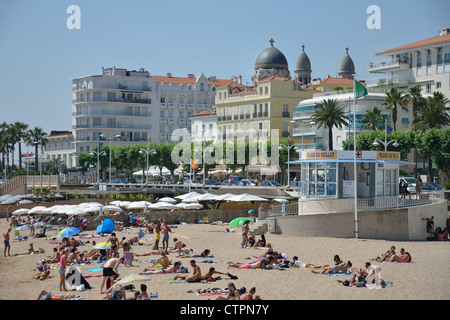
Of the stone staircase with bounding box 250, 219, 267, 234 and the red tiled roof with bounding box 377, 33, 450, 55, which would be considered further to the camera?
the red tiled roof with bounding box 377, 33, 450, 55

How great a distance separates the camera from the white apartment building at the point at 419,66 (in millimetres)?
68188

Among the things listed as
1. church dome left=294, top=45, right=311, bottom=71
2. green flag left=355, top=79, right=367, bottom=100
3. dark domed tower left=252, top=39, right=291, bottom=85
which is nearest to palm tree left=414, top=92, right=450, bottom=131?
green flag left=355, top=79, right=367, bottom=100

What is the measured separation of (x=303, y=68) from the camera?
123188mm

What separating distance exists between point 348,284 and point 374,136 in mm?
40189

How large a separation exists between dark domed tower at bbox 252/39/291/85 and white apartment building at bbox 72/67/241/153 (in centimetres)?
998

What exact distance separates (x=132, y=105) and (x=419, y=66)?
49.8 m

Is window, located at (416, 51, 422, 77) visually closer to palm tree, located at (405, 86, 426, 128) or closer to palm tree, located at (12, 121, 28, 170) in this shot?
palm tree, located at (405, 86, 426, 128)

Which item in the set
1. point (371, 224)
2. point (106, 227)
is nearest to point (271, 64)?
point (106, 227)

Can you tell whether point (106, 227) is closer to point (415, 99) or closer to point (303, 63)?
point (415, 99)

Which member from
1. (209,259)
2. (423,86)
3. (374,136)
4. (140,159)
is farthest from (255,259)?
(140,159)

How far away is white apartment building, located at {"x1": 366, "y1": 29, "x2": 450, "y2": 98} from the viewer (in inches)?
2685

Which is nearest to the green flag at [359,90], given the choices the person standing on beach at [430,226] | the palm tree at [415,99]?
the person standing on beach at [430,226]
